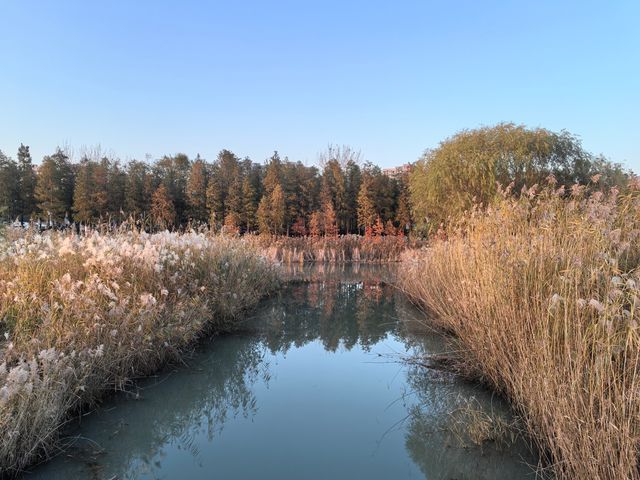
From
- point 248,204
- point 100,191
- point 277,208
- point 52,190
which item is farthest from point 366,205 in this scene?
point 52,190

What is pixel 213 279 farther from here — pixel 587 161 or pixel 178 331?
pixel 587 161

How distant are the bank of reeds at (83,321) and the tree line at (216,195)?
1999 centimetres

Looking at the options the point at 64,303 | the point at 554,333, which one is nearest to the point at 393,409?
the point at 554,333

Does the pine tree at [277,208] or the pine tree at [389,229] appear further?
the pine tree at [389,229]

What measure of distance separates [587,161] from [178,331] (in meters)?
15.4

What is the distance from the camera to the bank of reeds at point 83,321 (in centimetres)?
277

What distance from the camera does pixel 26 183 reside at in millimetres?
27406

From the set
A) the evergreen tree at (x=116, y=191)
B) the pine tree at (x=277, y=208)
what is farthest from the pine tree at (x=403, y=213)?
the evergreen tree at (x=116, y=191)

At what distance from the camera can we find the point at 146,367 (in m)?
4.48

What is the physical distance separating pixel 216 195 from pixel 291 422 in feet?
86.2

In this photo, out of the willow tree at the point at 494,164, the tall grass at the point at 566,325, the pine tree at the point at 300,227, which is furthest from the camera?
the pine tree at the point at 300,227

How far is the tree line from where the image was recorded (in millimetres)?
26469

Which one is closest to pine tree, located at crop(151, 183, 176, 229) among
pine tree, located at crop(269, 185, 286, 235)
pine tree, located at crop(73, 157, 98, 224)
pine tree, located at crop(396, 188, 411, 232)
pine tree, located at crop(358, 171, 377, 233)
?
pine tree, located at crop(73, 157, 98, 224)

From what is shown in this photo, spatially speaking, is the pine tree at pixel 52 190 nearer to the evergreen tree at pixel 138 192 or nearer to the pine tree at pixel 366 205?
the evergreen tree at pixel 138 192
